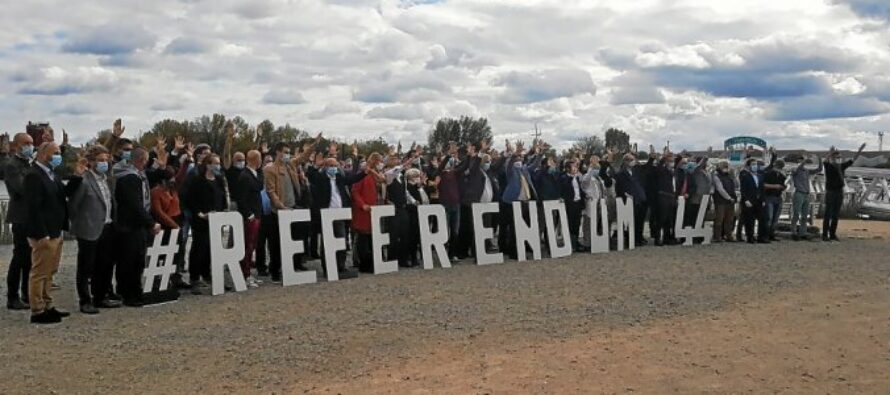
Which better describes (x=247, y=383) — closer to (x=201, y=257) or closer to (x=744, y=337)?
(x=744, y=337)

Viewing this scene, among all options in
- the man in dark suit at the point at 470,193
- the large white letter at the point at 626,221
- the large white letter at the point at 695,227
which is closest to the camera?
the man in dark suit at the point at 470,193

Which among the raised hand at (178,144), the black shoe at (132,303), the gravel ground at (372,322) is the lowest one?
the gravel ground at (372,322)

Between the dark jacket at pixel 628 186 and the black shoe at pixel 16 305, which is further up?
the dark jacket at pixel 628 186

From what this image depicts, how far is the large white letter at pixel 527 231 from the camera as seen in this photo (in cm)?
1574

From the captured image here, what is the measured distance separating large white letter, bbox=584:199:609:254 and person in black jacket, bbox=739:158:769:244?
3.59 m

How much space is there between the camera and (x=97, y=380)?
704cm

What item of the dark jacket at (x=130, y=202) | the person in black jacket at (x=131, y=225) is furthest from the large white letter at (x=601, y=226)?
the dark jacket at (x=130, y=202)

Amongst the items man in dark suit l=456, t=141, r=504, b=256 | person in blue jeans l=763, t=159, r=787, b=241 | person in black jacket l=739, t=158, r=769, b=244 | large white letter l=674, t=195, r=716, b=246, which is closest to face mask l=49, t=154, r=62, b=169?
man in dark suit l=456, t=141, r=504, b=256

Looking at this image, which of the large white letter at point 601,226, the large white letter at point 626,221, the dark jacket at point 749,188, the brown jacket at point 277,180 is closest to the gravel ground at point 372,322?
the brown jacket at point 277,180

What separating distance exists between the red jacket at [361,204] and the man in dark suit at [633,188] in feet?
20.5

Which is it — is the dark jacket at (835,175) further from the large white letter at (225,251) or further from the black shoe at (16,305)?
the black shoe at (16,305)

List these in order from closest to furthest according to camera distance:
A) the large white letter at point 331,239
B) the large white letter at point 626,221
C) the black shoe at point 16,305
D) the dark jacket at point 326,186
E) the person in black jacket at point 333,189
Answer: the black shoe at point 16,305, the large white letter at point 331,239, the person in black jacket at point 333,189, the dark jacket at point 326,186, the large white letter at point 626,221

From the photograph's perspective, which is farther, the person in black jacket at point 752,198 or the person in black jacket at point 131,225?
the person in black jacket at point 752,198

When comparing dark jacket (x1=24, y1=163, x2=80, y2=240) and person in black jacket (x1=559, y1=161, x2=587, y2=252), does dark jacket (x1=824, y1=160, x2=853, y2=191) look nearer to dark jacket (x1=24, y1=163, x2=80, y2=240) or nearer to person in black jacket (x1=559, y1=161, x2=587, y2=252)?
person in black jacket (x1=559, y1=161, x2=587, y2=252)
